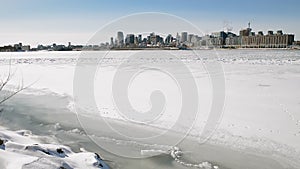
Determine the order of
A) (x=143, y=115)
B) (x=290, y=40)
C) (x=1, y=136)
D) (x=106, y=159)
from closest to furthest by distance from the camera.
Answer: (x=106, y=159) → (x=1, y=136) → (x=143, y=115) → (x=290, y=40)

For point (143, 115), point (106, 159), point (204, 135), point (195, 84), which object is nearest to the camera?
point (106, 159)

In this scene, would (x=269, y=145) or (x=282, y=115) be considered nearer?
(x=269, y=145)

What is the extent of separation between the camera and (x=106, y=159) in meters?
4.54

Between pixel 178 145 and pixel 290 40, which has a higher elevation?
pixel 290 40

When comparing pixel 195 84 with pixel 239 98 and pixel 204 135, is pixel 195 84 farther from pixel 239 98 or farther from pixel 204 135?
pixel 204 135

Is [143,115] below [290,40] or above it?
below

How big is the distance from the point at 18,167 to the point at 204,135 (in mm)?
3228

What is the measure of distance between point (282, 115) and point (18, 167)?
5223 mm

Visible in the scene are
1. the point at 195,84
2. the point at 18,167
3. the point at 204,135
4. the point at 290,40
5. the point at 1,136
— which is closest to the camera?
the point at 18,167

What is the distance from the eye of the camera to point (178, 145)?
5.04 m

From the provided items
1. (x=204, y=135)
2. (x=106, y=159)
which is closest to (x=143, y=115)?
(x=204, y=135)

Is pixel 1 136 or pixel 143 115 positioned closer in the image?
pixel 1 136

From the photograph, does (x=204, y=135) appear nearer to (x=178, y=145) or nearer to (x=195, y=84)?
(x=178, y=145)

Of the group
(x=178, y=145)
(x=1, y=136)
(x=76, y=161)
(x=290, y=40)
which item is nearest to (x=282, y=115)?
(x=178, y=145)
